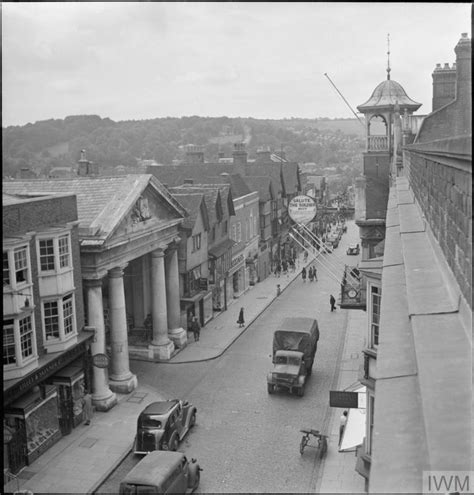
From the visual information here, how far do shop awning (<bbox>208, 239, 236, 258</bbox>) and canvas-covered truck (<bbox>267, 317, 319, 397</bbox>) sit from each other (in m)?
12.5

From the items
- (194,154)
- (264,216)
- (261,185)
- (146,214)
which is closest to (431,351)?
(146,214)

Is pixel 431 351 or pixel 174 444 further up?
pixel 431 351

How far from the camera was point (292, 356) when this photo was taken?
2570cm

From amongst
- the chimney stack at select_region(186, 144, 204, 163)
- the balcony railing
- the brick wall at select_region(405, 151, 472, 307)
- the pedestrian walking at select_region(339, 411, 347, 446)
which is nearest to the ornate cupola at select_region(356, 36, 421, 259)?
the balcony railing

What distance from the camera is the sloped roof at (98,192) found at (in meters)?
24.5

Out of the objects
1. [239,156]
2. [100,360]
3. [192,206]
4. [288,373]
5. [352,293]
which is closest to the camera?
[100,360]

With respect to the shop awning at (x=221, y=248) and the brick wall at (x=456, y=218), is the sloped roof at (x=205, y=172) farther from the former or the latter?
the brick wall at (x=456, y=218)

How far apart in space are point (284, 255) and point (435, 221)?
5598cm

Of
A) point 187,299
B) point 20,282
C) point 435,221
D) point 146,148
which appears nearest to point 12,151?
point 20,282

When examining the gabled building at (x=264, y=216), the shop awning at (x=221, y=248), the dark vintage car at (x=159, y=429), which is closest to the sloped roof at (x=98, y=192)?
the dark vintage car at (x=159, y=429)

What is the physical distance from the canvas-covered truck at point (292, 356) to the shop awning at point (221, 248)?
490 inches

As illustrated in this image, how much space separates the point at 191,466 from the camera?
17.1 meters

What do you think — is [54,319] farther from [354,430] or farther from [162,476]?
[354,430]

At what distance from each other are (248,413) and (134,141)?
58.0 m
